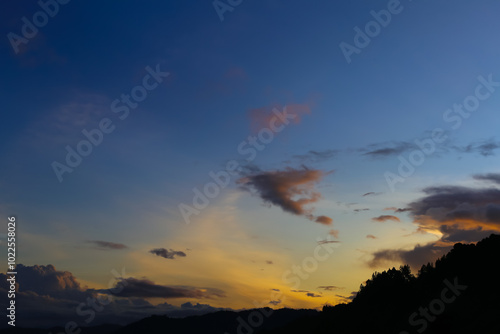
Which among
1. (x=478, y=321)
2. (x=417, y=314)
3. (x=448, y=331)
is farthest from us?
(x=417, y=314)

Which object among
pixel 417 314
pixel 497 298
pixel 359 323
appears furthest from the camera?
pixel 359 323

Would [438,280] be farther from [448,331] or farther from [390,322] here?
[448,331]

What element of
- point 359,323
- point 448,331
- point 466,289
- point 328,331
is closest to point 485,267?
point 466,289

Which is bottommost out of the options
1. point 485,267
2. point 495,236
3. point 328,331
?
point 328,331

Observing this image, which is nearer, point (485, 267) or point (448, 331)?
point (448, 331)

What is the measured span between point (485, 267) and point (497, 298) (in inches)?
1524

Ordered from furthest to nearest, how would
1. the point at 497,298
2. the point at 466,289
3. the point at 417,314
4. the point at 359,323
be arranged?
the point at 359,323
the point at 466,289
the point at 417,314
the point at 497,298

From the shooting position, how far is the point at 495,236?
196m

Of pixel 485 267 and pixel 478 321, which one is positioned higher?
pixel 485 267

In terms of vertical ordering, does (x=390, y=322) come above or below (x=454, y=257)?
below

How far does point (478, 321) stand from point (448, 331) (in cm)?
2637

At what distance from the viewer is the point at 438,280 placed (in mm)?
192625

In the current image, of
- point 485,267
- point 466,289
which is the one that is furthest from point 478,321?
point 485,267

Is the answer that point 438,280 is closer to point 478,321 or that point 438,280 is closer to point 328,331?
point 328,331
